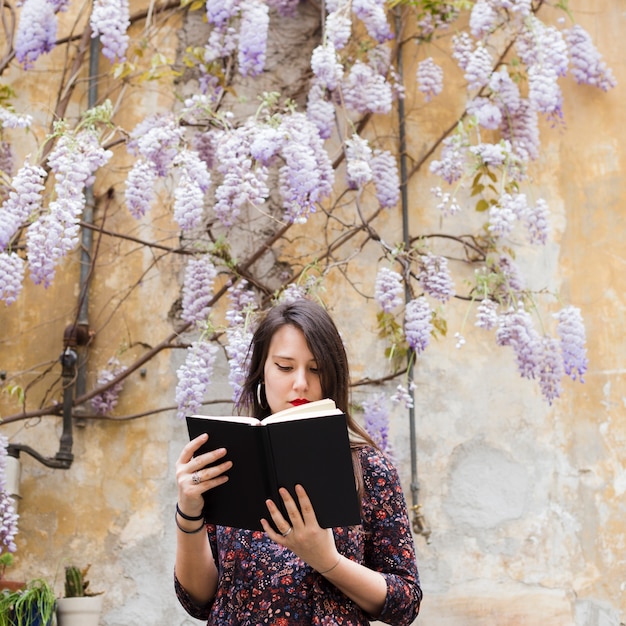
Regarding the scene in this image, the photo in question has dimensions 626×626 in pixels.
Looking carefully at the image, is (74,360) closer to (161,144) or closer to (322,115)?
(161,144)

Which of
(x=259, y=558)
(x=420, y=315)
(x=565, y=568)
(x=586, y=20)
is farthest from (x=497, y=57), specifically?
(x=259, y=558)

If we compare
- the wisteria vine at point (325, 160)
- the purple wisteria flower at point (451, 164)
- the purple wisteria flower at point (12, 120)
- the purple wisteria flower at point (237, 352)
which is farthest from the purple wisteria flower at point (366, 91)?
the purple wisteria flower at point (12, 120)

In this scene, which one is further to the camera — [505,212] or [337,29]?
[337,29]

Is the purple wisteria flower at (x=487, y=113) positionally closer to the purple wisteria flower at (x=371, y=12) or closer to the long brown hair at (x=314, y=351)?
the purple wisteria flower at (x=371, y=12)

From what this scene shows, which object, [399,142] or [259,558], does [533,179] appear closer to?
[399,142]

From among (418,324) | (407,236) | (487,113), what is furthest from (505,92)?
(418,324)

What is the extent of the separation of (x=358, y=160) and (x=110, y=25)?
934mm

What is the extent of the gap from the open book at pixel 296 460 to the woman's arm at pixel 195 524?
5 cm

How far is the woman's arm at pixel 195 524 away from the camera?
166 cm

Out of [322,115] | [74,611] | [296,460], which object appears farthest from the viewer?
[322,115]

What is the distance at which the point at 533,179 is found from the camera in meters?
3.76

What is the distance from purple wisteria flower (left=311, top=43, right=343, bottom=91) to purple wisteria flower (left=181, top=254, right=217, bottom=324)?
28.8 inches

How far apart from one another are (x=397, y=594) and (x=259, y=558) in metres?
0.25

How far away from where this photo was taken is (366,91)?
3.58 m
